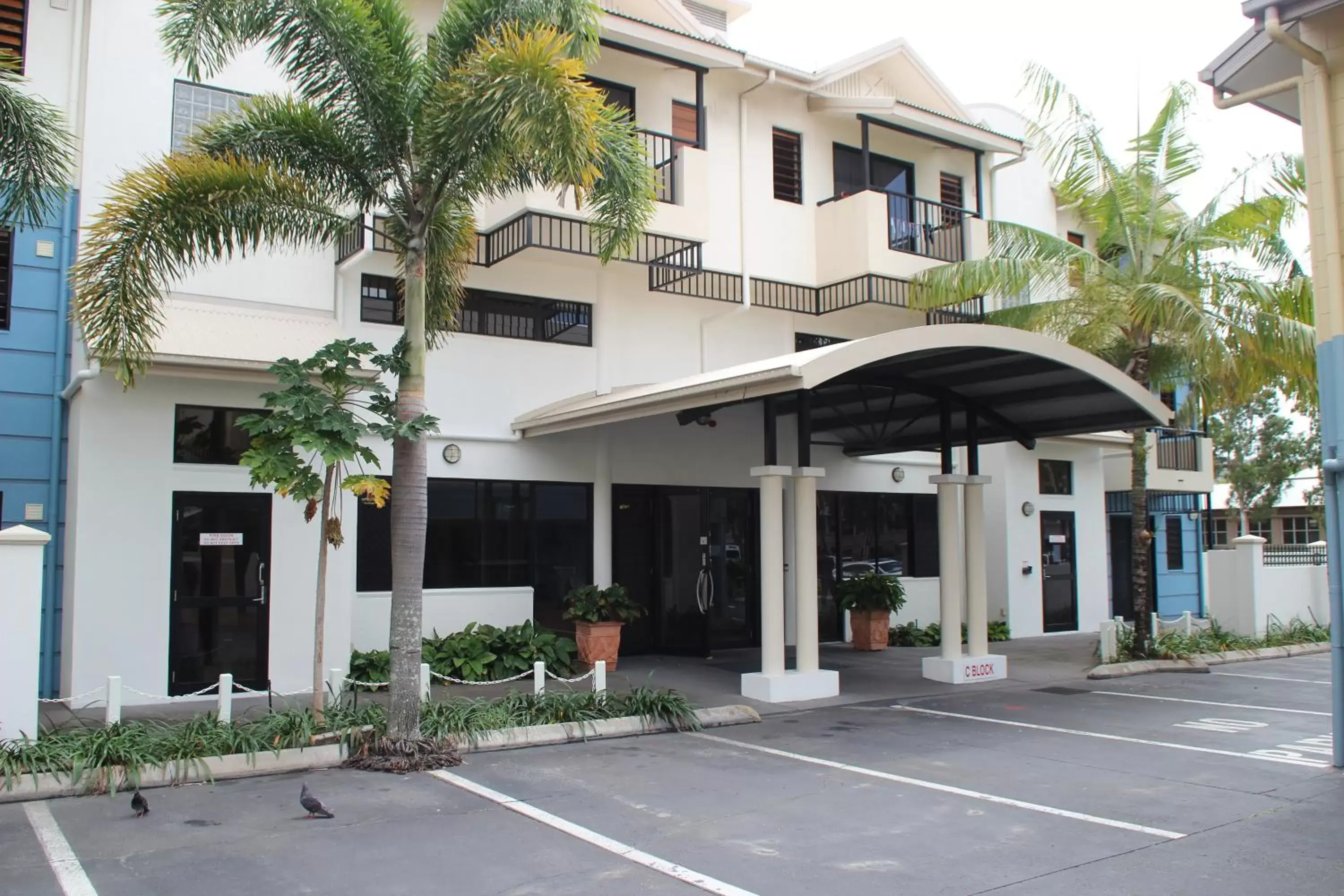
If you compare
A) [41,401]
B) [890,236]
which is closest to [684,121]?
[890,236]

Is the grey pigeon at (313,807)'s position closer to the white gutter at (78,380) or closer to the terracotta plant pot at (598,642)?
the white gutter at (78,380)

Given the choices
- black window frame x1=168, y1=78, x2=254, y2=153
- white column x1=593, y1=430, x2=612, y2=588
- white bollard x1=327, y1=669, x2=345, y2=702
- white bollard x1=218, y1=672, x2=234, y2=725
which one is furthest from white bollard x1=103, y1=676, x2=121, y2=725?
white column x1=593, y1=430, x2=612, y2=588

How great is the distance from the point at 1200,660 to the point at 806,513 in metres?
7.47

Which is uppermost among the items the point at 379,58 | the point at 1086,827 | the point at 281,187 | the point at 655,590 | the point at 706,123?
the point at 706,123

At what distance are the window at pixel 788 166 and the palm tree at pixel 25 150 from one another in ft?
36.3

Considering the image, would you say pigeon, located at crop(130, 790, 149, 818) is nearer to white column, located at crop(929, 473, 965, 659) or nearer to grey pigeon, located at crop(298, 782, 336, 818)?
grey pigeon, located at crop(298, 782, 336, 818)

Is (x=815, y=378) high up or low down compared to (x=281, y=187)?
down

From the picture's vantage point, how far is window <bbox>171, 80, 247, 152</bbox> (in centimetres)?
1319

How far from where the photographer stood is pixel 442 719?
32.2 ft

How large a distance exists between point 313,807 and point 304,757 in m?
1.87

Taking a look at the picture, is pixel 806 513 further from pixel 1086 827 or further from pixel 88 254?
pixel 88 254

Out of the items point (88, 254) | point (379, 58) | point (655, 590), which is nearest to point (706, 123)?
point (655, 590)

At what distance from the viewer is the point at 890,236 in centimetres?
1759

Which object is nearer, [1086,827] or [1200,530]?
[1086,827]
